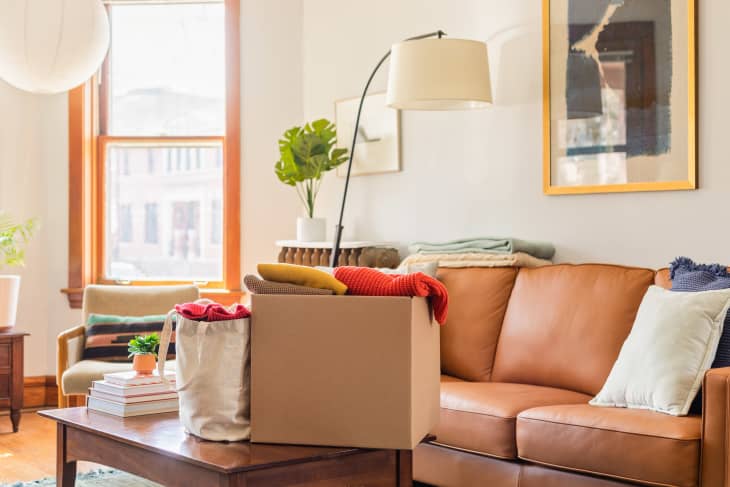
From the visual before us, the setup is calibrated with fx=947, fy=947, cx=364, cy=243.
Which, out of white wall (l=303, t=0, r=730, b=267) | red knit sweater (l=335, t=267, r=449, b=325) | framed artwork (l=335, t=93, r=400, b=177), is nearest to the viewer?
red knit sweater (l=335, t=267, r=449, b=325)

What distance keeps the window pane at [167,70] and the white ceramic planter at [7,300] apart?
119cm

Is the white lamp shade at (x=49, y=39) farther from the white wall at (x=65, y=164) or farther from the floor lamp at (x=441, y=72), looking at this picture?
the white wall at (x=65, y=164)

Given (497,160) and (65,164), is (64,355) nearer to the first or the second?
(65,164)

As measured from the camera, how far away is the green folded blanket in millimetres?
3844

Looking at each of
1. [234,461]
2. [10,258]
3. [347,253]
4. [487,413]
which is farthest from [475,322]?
[10,258]

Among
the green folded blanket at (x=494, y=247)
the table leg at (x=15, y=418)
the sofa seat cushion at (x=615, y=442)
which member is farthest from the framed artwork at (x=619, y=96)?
the table leg at (x=15, y=418)

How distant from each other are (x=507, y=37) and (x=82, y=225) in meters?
2.78

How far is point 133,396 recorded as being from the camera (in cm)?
260

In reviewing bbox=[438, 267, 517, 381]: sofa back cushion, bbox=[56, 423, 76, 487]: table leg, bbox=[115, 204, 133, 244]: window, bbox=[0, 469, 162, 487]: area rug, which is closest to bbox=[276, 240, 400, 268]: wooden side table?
bbox=[438, 267, 517, 381]: sofa back cushion

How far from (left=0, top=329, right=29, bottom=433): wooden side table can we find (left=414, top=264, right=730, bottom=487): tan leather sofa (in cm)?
233

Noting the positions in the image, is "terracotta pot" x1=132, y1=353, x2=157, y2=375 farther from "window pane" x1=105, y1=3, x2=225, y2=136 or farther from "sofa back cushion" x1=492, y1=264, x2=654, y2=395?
"window pane" x1=105, y1=3, x2=225, y2=136

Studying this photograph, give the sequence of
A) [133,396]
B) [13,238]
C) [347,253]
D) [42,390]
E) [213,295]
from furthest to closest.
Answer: [42,390]
[213,295]
[13,238]
[347,253]
[133,396]

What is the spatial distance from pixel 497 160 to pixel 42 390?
3.07m

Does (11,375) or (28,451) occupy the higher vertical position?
(11,375)
